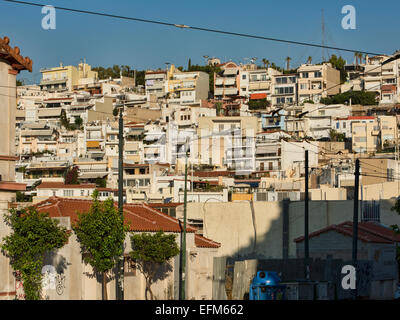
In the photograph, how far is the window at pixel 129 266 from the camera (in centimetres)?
4006

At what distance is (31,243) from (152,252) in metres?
7.83

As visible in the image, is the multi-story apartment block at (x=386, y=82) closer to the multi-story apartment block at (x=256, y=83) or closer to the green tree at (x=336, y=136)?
the green tree at (x=336, y=136)

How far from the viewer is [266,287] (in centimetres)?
3422

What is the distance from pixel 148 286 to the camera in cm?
4041

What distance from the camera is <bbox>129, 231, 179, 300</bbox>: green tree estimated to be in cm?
3956

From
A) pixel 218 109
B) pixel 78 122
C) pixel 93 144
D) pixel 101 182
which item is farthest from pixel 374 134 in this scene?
pixel 78 122

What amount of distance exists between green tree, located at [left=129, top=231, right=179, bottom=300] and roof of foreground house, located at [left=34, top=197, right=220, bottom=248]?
960 millimetres

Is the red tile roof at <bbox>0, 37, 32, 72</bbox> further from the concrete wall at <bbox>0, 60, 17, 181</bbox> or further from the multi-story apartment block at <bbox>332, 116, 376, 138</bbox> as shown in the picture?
the multi-story apartment block at <bbox>332, 116, 376, 138</bbox>

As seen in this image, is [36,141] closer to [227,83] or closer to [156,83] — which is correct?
[156,83]

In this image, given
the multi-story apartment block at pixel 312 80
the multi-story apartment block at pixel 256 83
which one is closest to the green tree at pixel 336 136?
the multi-story apartment block at pixel 312 80

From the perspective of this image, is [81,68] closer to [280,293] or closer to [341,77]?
[341,77]
